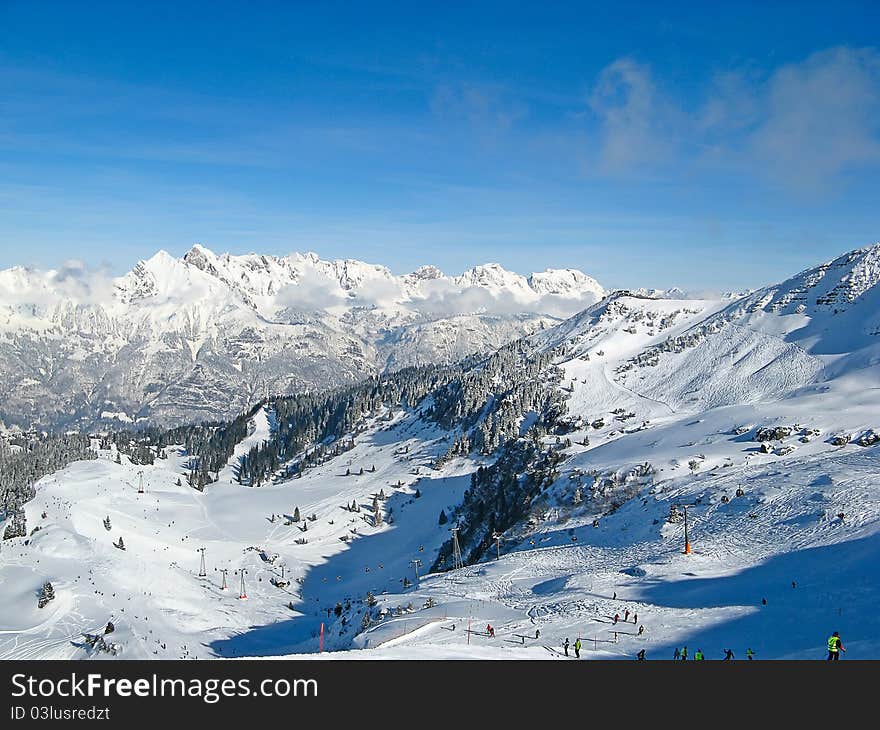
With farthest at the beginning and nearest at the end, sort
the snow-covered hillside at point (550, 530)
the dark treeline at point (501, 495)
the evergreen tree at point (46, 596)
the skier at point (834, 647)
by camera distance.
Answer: the dark treeline at point (501, 495), the evergreen tree at point (46, 596), the snow-covered hillside at point (550, 530), the skier at point (834, 647)

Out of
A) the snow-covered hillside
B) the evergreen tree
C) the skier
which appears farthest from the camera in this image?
the evergreen tree

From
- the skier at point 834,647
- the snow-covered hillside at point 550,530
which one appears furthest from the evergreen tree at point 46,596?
the skier at point 834,647

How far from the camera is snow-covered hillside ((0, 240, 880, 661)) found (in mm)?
46781

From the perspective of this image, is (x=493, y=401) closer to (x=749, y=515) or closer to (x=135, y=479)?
(x=135, y=479)

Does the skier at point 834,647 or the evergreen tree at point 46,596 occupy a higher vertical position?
the skier at point 834,647

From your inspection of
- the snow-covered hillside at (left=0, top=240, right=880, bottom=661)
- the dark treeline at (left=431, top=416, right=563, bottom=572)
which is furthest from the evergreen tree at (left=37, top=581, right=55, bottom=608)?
the dark treeline at (left=431, top=416, right=563, bottom=572)

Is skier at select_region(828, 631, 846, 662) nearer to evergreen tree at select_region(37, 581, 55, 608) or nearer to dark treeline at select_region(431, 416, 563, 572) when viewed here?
dark treeline at select_region(431, 416, 563, 572)

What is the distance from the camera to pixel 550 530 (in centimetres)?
9244

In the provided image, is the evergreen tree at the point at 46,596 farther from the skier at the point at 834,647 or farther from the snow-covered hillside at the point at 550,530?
the skier at the point at 834,647

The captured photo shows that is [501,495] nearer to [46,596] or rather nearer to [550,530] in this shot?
[550,530]

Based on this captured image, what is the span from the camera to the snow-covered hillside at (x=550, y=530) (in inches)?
1842
